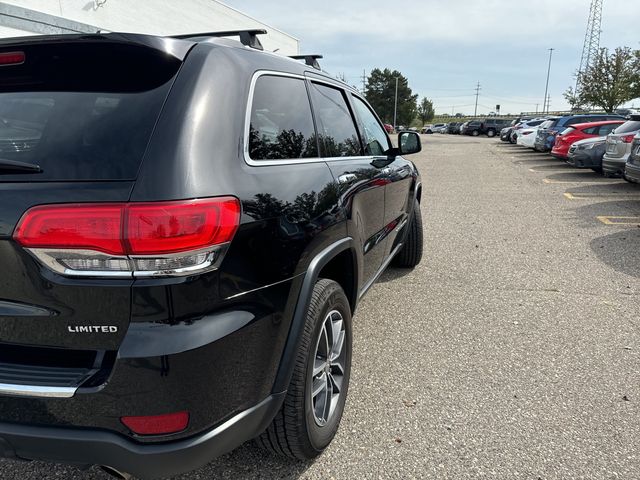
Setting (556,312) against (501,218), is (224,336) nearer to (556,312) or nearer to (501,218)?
(556,312)

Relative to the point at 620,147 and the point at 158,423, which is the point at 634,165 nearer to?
the point at 620,147

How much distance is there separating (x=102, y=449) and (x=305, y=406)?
83 centimetres

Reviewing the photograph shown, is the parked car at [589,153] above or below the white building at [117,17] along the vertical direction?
below

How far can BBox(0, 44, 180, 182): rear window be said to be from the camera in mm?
1503

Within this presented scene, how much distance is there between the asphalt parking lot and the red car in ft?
30.8

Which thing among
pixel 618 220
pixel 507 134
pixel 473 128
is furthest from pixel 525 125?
pixel 473 128

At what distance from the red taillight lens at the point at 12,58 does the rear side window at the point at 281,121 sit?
85 cm

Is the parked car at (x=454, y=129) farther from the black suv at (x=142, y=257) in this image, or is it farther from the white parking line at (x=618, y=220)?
the black suv at (x=142, y=257)

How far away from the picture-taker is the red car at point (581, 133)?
14.1m

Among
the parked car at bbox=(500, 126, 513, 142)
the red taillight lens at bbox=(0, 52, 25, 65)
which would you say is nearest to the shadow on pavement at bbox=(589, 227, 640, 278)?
the red taillight lens at bbox=(0, 52, 25, 65)

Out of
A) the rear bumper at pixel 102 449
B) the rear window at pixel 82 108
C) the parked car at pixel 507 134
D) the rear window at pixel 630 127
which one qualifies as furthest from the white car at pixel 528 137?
the rear bumper at pixel 102 449

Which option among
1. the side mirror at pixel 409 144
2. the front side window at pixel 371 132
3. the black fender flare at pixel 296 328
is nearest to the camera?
the black fender flare at pixel 296 328

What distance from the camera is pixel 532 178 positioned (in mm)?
13055

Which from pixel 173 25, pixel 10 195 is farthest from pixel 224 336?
pixel 173 25
